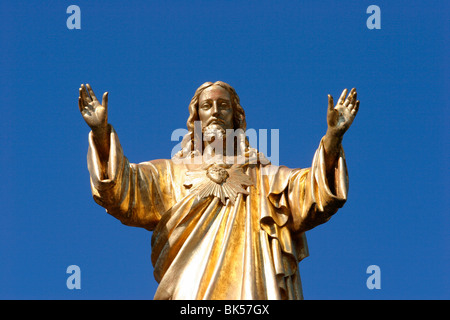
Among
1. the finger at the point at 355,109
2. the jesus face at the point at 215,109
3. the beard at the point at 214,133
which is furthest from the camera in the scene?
the jesus face at the point at 215,109

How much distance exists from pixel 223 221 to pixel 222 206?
1.01 ft

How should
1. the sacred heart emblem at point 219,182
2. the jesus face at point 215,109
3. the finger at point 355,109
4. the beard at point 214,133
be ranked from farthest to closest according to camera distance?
the jesus face at point 215,109, the beard at point 214,133, the sacred heart emblem at point 219,182, the finger at point 355,109

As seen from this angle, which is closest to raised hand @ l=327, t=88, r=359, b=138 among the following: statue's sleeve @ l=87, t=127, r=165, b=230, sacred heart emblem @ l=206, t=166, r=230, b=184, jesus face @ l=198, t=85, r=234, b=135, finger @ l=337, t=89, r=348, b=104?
finger @ l=337, t=89, r=348, b=104

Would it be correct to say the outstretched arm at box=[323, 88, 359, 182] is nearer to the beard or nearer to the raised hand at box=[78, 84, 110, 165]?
the beard

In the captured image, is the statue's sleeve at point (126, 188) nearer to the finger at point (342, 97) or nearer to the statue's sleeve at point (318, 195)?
the statue's sleeve at point (318, 195)

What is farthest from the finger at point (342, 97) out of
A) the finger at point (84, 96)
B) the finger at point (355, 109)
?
the finger at point (84, 96)

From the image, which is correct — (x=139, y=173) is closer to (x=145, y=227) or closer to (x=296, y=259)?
(x=145, y=227)

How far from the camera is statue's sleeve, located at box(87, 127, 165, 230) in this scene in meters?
21.1

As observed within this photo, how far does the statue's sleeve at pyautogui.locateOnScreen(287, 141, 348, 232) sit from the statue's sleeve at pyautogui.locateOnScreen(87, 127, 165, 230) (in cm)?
205

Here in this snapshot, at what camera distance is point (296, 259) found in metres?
21.3

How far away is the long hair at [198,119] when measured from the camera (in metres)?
22.6

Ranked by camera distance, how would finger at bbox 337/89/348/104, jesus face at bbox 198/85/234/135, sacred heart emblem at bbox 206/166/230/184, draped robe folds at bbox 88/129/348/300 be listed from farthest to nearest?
jesus face at bbox 198/85/234/135 → sacred heart emblem at bbox 206/166/230/184 → finger at bbox 337/89/348/104 → draped robe folds at bbox 88/129/348/300

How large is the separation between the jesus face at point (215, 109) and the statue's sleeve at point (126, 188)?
1.18m
